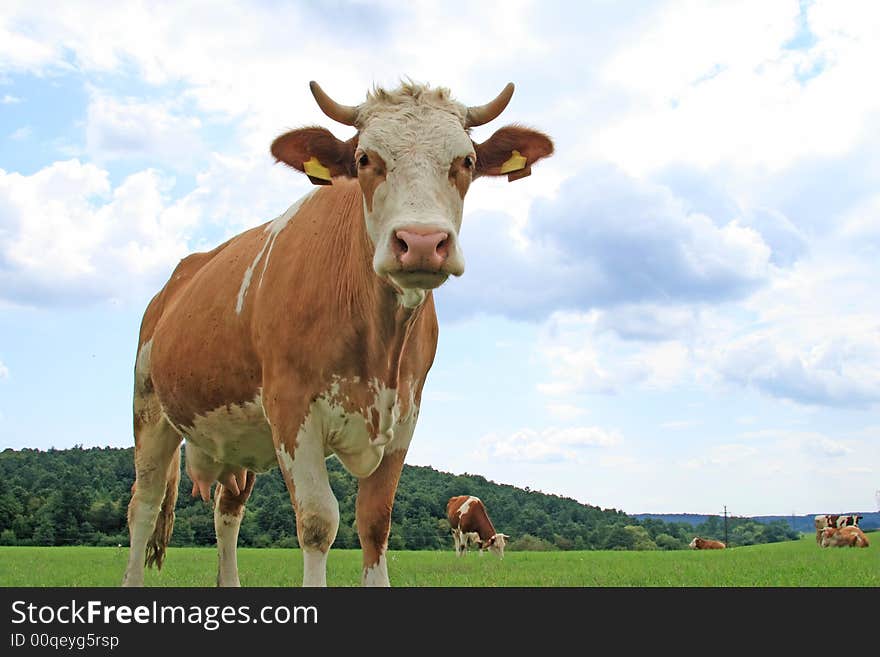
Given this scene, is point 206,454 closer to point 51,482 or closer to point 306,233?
point 306,233

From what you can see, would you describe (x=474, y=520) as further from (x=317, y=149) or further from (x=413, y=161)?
(x=413, y=161)

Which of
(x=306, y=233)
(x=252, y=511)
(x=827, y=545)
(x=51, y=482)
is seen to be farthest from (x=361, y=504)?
(x=51, y=482)

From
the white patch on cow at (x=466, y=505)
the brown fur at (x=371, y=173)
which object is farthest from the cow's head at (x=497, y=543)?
the brown fur at (x=371, y=173)

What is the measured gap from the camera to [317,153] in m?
6.05

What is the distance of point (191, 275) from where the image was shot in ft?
29.7

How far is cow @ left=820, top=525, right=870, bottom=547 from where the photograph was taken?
26.7m

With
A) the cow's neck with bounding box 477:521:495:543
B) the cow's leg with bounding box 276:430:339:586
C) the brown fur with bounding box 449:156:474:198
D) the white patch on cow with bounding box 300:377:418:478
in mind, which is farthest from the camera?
the cow's neck with bounding box 477:521:495:543

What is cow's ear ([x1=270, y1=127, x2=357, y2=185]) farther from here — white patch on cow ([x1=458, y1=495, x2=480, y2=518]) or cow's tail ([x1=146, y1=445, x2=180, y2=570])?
white patch on cow ([x1=458, y1=495, x2=480, y2=518])

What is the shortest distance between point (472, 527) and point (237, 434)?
2055 cm

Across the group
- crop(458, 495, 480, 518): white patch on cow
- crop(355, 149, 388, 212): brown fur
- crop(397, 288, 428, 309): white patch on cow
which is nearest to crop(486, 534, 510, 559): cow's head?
crop(458, 495, 480, 518): white patch on cow

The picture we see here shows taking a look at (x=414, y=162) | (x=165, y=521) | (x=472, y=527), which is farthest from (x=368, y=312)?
(x=472, y=527)

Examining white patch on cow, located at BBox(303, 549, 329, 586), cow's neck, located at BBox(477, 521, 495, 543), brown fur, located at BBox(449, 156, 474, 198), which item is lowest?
cow's neck, located at BBox(477, 521, 495, 543)

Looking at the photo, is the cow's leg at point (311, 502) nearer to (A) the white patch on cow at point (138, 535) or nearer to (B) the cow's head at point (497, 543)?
(A) the white patch on cow at point (138, 535)

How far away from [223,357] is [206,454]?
7.32 feet
